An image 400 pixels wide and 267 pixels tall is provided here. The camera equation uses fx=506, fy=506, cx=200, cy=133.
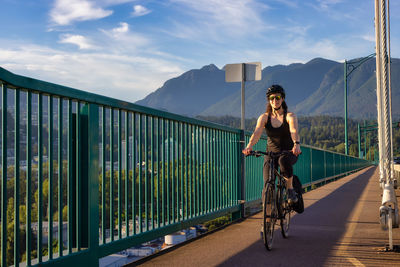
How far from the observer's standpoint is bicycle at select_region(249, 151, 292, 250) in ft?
17.3

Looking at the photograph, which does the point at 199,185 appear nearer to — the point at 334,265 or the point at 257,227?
the point at 257,227

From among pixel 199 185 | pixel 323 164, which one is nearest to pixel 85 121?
pixel 199 185

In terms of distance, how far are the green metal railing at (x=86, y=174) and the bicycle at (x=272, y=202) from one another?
1.14 metres

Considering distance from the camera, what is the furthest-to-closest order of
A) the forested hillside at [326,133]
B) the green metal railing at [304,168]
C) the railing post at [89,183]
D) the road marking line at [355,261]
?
the forested hillside at [326,133], the green metal railing at [304,168], the road marking line at [355,261], the railing post at [89,183]

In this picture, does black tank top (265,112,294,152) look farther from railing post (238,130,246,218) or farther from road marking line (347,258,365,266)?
railing post (238,130,246,218)

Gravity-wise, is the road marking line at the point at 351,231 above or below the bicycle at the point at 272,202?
below

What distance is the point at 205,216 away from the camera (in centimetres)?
696

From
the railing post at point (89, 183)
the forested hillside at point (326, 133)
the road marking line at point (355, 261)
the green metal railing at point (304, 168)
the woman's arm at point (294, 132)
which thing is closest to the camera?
the railing post at point (89, 183)

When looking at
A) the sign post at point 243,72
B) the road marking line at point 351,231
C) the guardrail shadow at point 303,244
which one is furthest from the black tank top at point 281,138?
the sign post at point 243,72

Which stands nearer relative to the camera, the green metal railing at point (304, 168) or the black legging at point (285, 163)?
the black legging at point (285, 163)

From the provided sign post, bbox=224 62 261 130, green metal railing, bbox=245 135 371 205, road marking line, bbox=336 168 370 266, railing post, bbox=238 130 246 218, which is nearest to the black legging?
road marking line, bbox=336 168 370 266

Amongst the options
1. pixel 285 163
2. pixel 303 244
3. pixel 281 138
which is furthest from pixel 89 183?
pixel 303 244

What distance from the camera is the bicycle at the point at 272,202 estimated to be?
5270 mm

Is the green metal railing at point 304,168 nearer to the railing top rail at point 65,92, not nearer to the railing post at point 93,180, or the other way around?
the railing top rail at point 65,92
